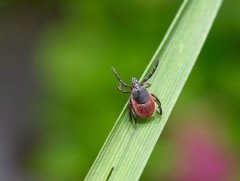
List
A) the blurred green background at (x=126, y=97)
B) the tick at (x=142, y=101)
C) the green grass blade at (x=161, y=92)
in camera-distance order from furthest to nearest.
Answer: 1. the blurred green background at (x=126, y=97)
2. the tick at (x=142, y=101)
3. the green grass blade at (x=161, y=92)

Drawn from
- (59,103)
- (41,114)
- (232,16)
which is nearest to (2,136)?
(41,114)

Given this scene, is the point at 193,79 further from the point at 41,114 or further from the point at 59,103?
the point at 41,114

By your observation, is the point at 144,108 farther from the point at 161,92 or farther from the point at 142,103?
the point at 161,92

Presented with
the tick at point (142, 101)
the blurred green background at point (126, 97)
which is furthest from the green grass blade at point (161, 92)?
the blurred green background at point (126, 97)

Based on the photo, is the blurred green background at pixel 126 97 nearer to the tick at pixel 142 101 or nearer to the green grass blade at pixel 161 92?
the tick at pixel 142 101

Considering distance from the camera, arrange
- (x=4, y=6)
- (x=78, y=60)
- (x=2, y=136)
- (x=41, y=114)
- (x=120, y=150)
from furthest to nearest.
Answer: (x=4, y=6) < (x=2, y=136) < (x=41, y=114) < (x=78, y=60) < (x=120, y=150)

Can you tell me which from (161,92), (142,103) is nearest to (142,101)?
(142,103)
